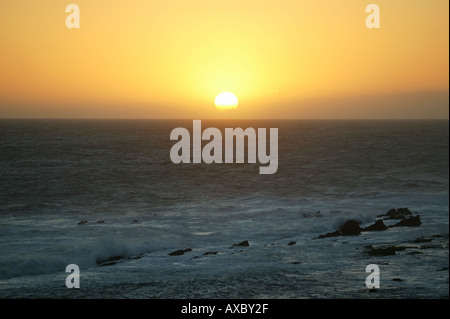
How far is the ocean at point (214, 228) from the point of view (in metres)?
17.8

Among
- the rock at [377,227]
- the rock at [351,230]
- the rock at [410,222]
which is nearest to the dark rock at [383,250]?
the rock at [351,230]

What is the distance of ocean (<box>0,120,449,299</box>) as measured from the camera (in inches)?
702

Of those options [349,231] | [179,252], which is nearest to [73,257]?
[179,252]

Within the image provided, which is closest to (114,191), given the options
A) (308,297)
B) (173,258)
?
(173,258)

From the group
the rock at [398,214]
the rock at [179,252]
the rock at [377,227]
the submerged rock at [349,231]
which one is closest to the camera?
the rock at [179,252]

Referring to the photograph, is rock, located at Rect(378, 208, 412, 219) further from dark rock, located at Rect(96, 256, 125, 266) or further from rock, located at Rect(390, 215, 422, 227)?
dark rock, located at Rect(96, 256, 125, 266)

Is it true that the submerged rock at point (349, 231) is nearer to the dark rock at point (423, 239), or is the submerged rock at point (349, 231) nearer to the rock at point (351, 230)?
the rock at point (351, 230)

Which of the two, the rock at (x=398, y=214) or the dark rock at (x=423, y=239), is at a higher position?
the dark rock at (x=423, y=239)

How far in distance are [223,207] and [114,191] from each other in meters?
12.3

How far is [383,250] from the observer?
22281mm

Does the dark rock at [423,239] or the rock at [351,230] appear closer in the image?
the dark rock at [423,239]

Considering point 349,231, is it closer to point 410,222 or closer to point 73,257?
point 410,222

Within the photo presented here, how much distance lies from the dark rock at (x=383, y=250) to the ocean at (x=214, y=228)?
3.7 inches
